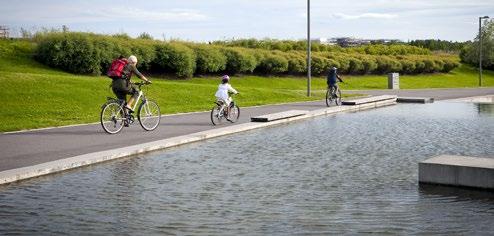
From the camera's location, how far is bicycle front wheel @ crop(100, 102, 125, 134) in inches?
608

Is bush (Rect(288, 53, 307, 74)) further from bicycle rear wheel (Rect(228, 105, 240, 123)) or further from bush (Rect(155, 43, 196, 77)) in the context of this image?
bicycle rear wheel (Rect(228, 105, 240, 123))

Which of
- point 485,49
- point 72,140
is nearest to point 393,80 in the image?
point 485,49

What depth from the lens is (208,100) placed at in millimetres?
27062

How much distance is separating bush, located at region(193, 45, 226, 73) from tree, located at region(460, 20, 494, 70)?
A: 1727 inches

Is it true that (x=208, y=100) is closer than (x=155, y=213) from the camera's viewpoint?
No

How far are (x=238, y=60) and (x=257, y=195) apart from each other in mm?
35787

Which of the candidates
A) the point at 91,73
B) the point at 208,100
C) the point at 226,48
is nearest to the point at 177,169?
the point at 208,100

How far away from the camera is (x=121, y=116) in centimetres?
1596

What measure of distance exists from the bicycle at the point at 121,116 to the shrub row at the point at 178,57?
17.7m

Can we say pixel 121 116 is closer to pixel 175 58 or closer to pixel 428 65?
pixel 175 58

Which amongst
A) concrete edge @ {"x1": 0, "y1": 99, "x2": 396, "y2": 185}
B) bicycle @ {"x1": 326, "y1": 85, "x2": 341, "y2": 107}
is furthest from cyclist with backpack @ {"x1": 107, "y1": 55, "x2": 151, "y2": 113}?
bicycle @ {"x1": 326, "y1": 85, "x2": 341, "y2": 107}

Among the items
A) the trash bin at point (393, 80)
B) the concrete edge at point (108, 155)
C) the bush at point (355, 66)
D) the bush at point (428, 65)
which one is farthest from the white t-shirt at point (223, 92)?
the bush at point (428, 65)

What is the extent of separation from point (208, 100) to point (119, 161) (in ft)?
52.0

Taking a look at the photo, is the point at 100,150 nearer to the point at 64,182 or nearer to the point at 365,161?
the point at 64,182
